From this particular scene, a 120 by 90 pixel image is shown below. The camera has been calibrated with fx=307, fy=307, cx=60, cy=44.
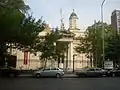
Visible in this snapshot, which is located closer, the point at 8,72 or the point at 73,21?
the point at 8,72

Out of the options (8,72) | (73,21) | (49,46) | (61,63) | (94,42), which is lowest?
(8,72)

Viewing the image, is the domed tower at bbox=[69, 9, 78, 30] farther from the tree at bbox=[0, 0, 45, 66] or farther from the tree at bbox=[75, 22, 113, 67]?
the tree at bbox=[0, 0, 45, 66]

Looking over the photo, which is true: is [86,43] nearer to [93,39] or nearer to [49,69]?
[93,39]

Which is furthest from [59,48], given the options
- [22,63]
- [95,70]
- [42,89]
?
[42,89]

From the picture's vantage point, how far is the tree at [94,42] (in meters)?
62.6

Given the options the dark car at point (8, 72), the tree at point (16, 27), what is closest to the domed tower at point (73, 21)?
the tree at point (16, 27)

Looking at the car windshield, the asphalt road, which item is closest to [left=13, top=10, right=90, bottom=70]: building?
the car windshield

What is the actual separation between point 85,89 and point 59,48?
141 ft

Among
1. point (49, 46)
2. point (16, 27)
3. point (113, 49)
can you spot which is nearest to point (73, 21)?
point (113, 49)

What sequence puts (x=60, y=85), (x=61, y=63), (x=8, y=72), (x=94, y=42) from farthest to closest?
(x=61, y=63)
(x=94, y=42)
(x=8, y=72)
(x=60, y=85)

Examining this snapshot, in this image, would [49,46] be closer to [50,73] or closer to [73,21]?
[50,73]

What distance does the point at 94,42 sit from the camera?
63312 millimetres

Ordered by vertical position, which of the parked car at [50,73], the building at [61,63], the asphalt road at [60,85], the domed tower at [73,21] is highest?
the domed tower at [73,21]

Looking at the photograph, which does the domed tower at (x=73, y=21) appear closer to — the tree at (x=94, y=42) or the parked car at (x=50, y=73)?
the tree at (x=94, y=42)
